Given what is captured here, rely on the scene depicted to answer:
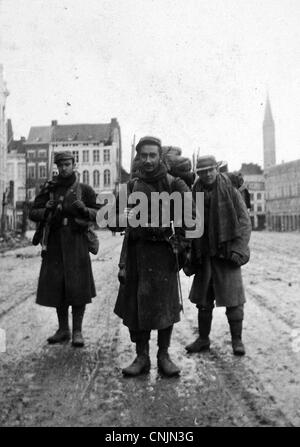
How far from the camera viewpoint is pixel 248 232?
4418 millimetres

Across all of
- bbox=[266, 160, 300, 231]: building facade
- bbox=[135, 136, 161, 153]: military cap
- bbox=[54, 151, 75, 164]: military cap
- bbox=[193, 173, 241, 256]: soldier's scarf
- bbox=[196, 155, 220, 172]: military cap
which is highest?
bbox=[266, 160, 300, 231]: building facade

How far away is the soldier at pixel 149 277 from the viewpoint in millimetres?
3705

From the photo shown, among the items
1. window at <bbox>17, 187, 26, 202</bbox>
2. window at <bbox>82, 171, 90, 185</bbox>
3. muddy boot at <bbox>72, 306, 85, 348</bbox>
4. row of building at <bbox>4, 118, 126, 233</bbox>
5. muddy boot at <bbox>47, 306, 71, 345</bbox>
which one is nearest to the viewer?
muddy boot at <bbox>72, 306, 85, 348</bbox>

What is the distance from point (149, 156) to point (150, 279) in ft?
3.33

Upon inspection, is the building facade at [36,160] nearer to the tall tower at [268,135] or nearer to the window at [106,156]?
the window at [106,156]

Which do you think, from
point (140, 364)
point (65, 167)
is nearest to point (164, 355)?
point (140, 364)

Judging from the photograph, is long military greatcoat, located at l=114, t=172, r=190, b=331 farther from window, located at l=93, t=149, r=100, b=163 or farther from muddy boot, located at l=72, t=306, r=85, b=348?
window, located at l=93, t=149, r=100, b=163

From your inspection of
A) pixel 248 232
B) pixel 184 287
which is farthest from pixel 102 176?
pixel 248 232

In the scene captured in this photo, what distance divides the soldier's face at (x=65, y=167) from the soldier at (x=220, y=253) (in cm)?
136

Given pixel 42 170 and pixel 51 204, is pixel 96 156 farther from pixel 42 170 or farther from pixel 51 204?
pixel 51 204

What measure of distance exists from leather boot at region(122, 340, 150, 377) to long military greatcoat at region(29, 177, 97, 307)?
1.06m

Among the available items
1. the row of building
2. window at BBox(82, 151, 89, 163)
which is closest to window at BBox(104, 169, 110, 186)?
the row of building

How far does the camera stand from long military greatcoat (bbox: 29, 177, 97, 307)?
183 inches
